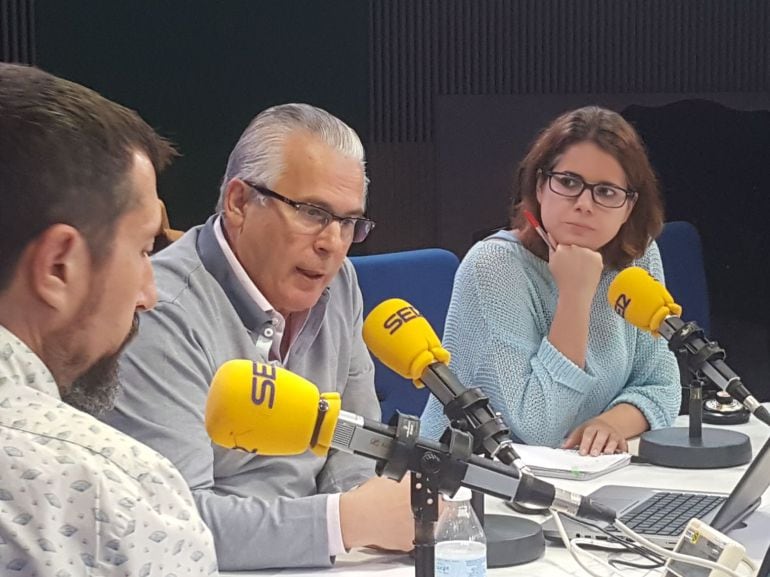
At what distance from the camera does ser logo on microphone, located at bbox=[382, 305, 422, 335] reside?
1.46 meters

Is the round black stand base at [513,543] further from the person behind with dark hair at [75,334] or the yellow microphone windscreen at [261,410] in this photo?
Answer: the person behind with dark hair at [75,334]

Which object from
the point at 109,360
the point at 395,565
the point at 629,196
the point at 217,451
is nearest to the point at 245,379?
the point at 109,360

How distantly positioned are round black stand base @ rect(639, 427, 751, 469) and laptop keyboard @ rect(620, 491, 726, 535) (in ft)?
0.79

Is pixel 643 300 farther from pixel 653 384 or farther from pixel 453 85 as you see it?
pixel 453 85

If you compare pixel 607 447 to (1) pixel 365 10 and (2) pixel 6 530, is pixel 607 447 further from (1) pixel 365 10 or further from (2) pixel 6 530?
(1) pixel 365 10

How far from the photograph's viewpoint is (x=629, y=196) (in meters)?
2.51

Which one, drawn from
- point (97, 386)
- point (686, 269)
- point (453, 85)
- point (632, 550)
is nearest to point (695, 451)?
point (632, 550)

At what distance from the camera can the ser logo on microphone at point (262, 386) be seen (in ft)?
3.76

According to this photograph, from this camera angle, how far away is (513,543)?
1.54m

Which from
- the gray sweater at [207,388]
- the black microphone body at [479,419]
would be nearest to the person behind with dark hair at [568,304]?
the gray sweater at [207,388]

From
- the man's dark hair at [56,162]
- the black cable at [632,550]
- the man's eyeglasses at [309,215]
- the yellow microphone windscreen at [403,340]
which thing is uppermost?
the man's dark hair at [56,162]

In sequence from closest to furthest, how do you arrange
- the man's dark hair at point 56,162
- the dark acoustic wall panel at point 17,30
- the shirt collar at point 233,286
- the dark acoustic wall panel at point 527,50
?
1. the man's dark hair at point 56,162
2. the shirt collar at point 233,286
3. the dark acoustic wall panel at point 17,30
4. the dark acoustic wall panel at point 527,50

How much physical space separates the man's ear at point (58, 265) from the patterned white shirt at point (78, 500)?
0.07 metres

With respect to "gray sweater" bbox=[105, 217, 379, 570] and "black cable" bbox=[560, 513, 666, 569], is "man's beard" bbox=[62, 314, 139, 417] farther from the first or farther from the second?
"black cable" bbox=[560, 513, 666, 569]
